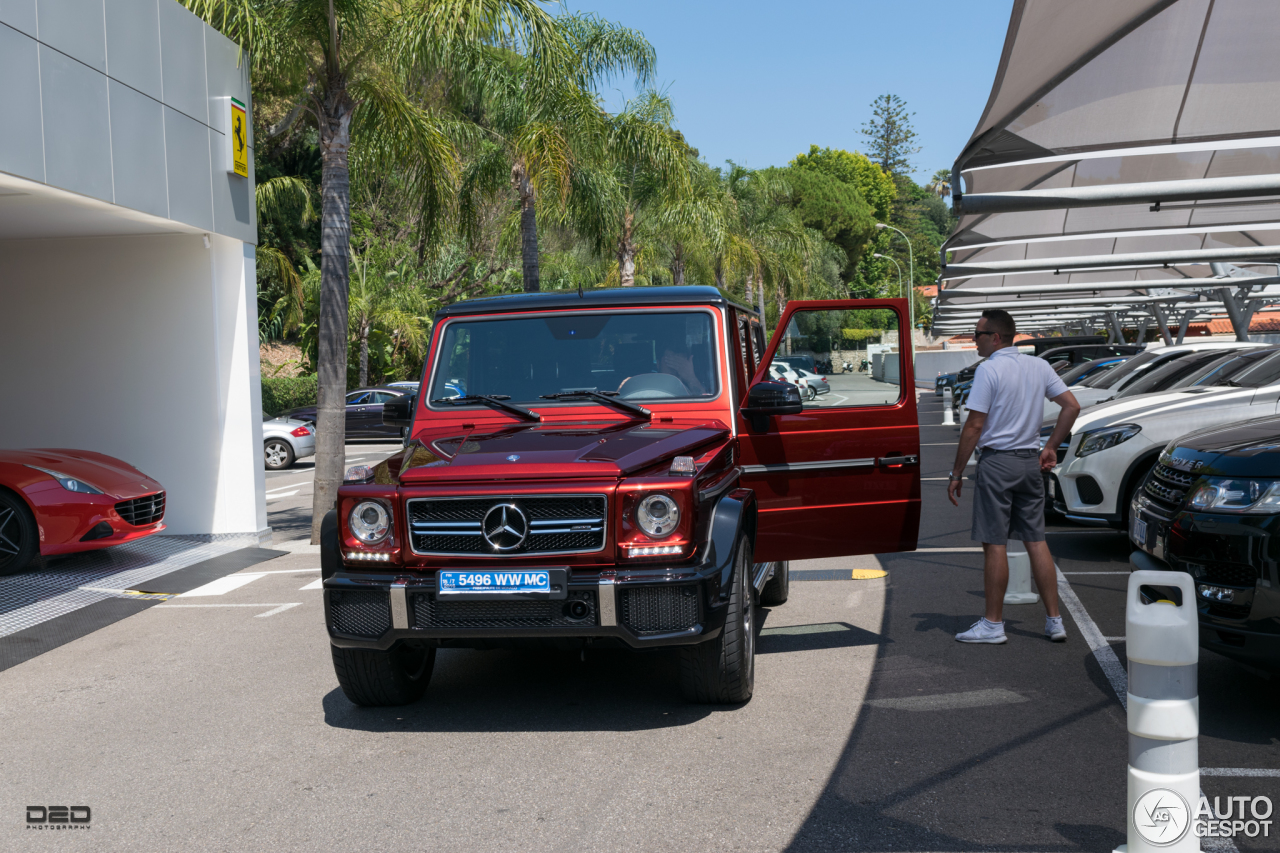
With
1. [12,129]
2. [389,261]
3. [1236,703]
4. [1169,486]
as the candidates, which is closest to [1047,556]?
[1169,486]

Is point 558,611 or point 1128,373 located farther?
point 1128,373

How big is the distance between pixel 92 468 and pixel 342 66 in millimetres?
5232

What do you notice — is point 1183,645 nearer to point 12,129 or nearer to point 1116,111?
point 1116,111

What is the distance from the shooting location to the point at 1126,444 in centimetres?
868

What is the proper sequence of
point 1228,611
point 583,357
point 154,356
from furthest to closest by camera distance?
1. point 154,356
2. point 583,357
3. point 1228,611

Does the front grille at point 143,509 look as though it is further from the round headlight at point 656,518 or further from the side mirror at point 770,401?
the round headlight at point 656,518

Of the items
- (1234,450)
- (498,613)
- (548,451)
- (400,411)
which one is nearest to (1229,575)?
(1234,450)

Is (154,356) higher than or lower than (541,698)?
higher

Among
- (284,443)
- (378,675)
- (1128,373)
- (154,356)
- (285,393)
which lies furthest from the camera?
(285,393)

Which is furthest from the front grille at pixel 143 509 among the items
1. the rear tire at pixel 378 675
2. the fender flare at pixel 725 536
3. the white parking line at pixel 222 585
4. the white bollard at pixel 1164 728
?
the white bollard at pixel 1164 728

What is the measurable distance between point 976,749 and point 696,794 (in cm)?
125

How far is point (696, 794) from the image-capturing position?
4199 millimetres

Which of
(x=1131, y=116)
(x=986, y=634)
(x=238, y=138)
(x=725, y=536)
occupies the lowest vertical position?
(x=986, y=634)

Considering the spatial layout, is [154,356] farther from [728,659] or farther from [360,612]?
[728,659]
